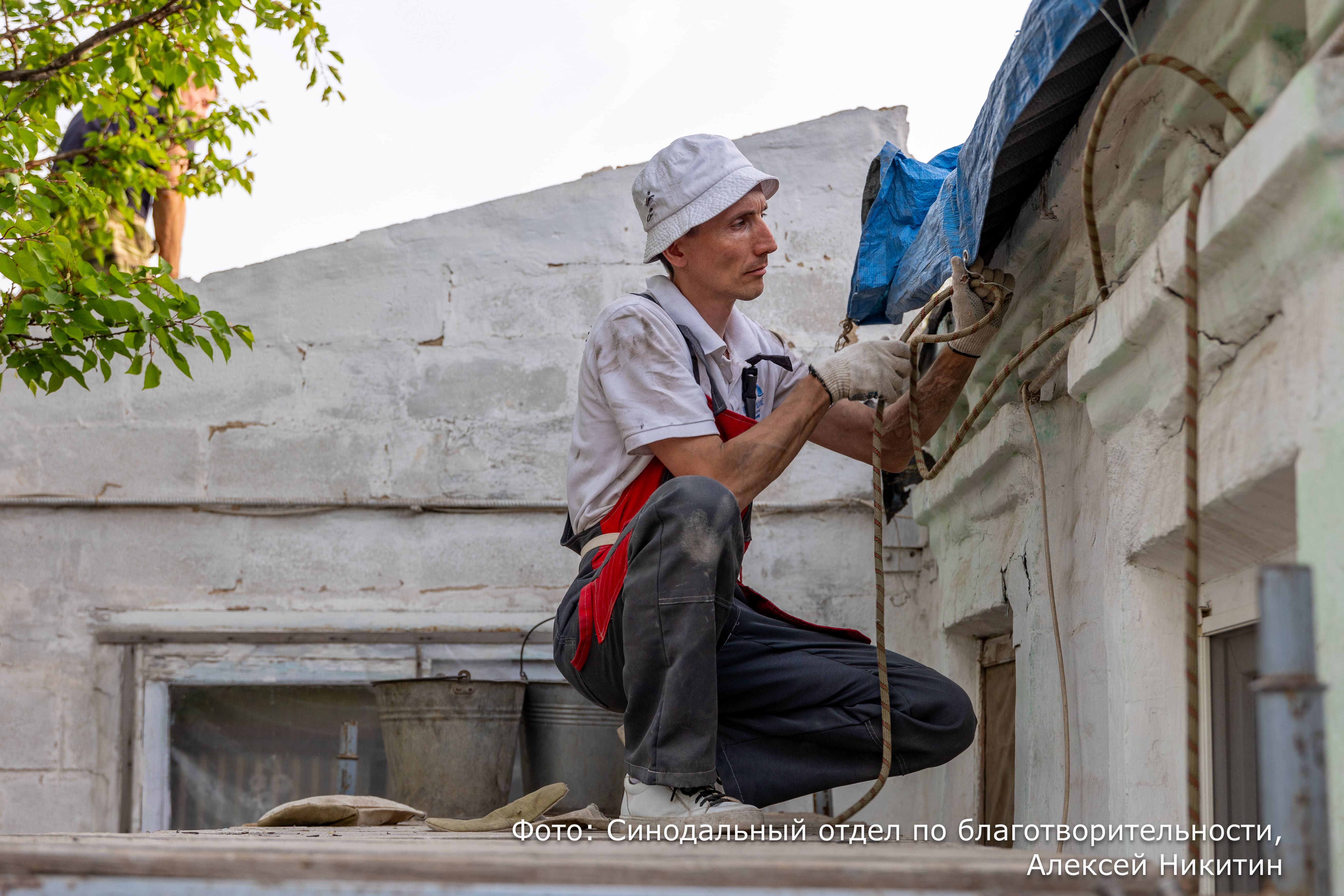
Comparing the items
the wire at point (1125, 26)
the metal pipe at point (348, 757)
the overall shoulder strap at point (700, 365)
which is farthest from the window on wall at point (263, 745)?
the wire at point (1125, 26)

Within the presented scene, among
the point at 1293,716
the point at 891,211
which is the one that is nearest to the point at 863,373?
the point at 891,211

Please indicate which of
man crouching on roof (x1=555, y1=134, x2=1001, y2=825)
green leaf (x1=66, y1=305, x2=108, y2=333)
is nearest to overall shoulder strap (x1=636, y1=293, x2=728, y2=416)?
man crouching on roof (x1=555, y1=134, x2=1001, y2=825)

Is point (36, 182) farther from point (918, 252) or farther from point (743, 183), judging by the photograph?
point (918, 252)

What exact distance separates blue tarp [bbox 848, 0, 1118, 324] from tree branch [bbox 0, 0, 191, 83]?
2.19 meters

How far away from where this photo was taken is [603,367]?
8.68 feet

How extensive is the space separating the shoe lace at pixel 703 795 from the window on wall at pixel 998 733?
1.13 m

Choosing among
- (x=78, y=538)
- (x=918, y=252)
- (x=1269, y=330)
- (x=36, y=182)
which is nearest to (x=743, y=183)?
(x=918, y=252)

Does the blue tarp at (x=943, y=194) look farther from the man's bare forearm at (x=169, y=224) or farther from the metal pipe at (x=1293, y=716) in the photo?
the man's bare forearm at (x=169, y=224)

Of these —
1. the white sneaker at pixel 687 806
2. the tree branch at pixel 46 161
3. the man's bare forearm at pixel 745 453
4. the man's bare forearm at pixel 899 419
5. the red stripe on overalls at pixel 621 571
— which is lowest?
the white sneaker at pixel 687 806

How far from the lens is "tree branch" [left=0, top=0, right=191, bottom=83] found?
3551 mm

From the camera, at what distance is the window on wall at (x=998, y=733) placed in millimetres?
3137

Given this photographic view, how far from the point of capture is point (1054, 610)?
246 centimetres

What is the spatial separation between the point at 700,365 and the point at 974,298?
60 cm

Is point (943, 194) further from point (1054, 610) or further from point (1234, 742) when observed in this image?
point (1234, 742)
